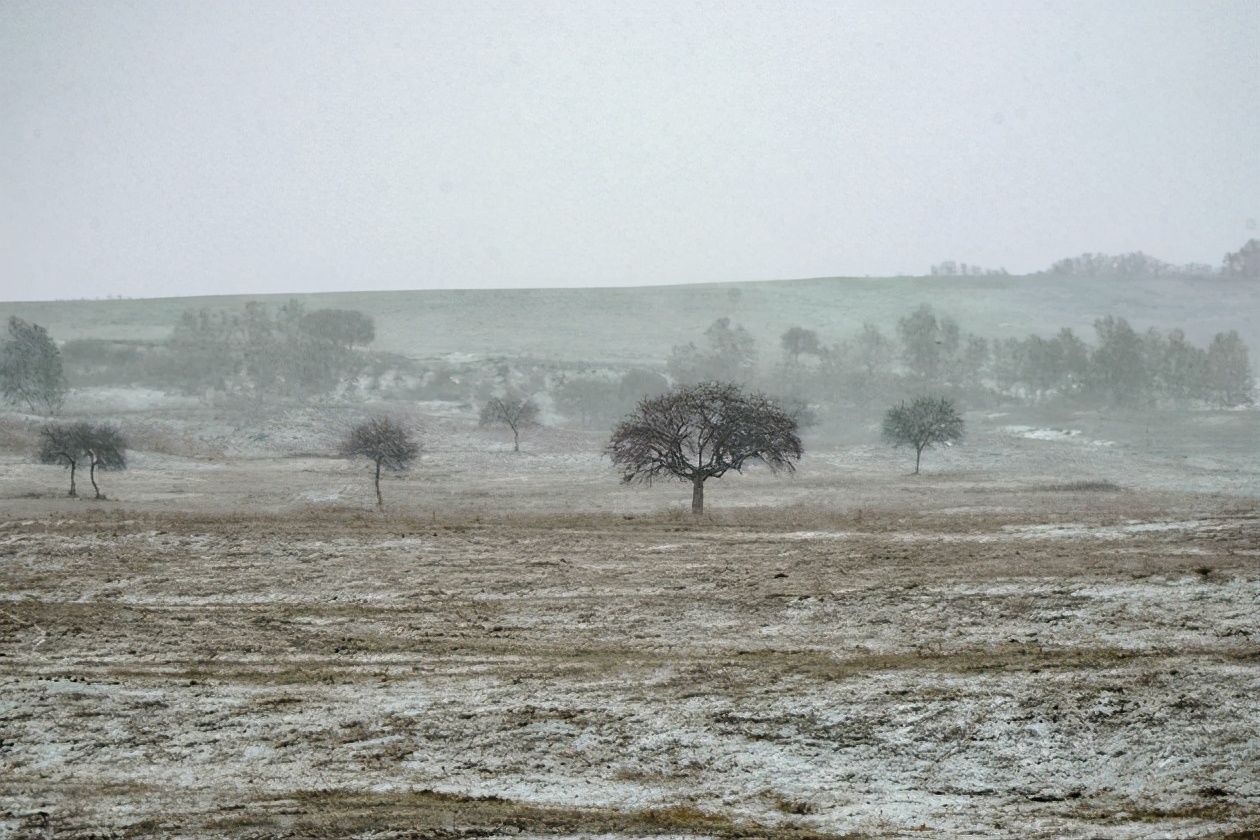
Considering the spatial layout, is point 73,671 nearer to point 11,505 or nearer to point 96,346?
point 11,505

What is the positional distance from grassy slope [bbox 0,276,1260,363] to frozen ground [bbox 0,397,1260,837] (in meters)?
99.4

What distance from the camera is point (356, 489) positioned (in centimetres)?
4947

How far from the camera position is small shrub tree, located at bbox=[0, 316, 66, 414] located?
77.9 metres

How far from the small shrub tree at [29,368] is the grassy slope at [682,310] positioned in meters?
45.9

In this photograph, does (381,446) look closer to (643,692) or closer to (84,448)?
(84,448)

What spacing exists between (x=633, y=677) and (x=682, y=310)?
147314 millimetres

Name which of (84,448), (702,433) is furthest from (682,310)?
(702,433)

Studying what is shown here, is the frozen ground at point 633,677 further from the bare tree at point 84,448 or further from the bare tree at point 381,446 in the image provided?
the bare tree at point 84,448

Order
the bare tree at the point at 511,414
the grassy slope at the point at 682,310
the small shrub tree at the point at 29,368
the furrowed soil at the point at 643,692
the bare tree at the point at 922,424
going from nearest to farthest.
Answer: the furrowed soil at the point at 643,692 → the bare tree at the point at 922,424 → the bare tree at the point at 511,414 → the small shrub tree at the point at 29,368 → the grassy slope at the point at 682,310

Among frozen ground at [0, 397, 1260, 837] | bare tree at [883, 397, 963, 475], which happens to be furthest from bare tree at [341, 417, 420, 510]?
bare tree at [883, 397, 963, 475]

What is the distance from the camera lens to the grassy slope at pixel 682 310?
134500 millimetres

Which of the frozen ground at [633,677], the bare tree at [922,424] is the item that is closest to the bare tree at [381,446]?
the frozen ground at [633,677]

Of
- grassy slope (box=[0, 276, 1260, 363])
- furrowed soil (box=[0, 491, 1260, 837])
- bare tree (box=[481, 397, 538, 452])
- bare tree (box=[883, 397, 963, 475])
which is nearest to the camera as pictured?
furrowed soil (box=[0, 491, 1260, 837])

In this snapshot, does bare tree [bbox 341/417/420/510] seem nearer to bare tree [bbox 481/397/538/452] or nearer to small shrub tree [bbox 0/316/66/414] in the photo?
bare tree [bbox 481/397/538/452]
